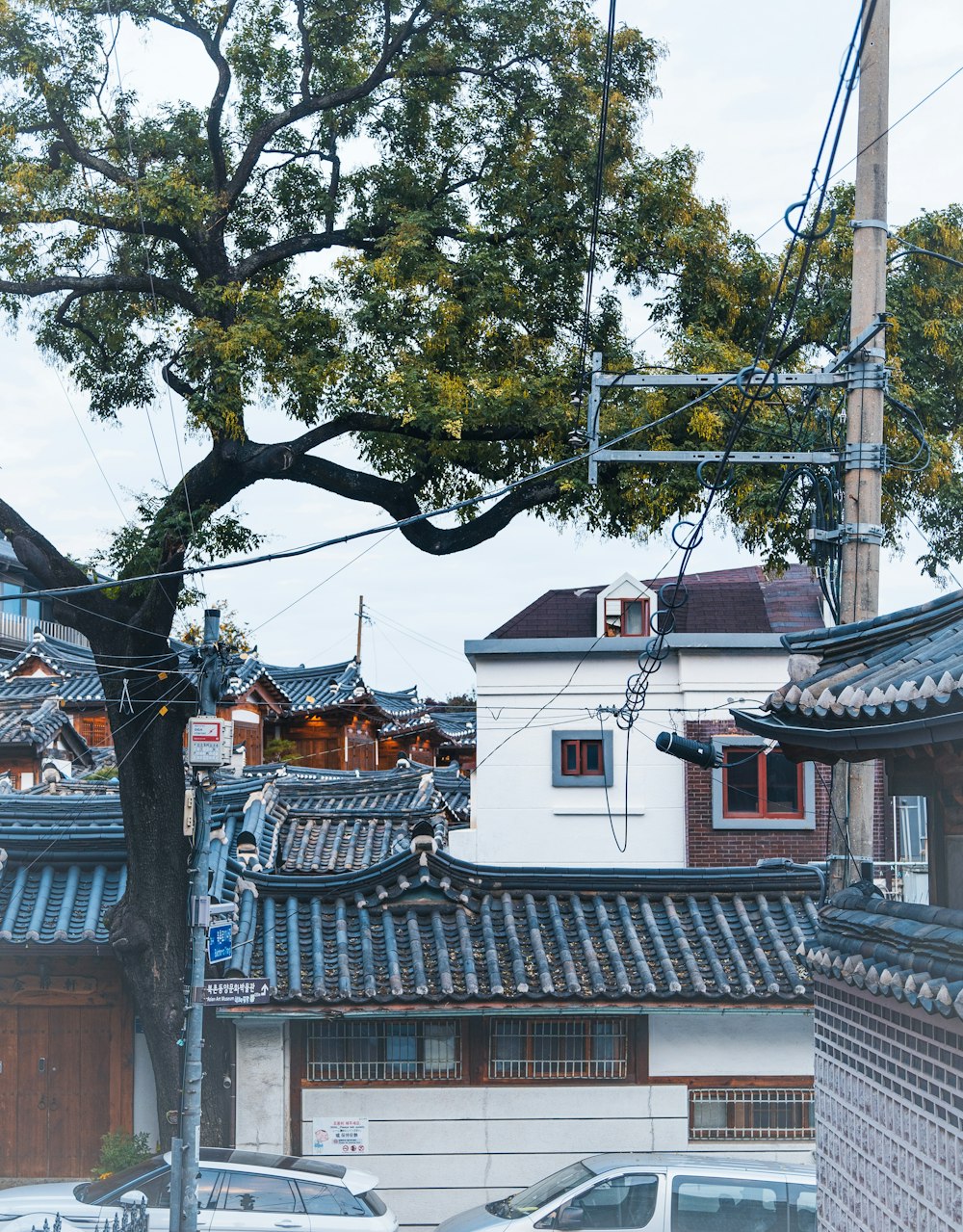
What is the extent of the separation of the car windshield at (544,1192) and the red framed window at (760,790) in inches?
408

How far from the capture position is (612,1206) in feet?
40.6

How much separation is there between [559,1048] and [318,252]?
32.0ft

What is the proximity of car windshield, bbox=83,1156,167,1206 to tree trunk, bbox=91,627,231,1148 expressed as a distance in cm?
50

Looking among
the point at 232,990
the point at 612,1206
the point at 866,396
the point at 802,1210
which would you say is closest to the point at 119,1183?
the point at 232,990

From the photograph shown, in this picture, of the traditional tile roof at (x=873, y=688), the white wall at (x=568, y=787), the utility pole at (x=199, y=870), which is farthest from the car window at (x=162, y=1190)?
the white wall at (x=568, y=787)

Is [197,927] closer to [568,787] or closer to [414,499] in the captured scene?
[414,499]

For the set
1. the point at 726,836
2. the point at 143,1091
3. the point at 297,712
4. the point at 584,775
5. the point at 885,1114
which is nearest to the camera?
the point at 885,1114

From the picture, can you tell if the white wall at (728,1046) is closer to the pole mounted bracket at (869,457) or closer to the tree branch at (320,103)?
the pole mounted bracket at (869,457)

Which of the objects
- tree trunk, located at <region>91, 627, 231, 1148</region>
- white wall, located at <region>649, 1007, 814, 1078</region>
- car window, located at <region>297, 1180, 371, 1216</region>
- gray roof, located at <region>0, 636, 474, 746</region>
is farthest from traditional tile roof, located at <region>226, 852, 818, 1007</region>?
gray roof, located at <region>0, 636, 474, 746</region>

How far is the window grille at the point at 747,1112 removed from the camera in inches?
583

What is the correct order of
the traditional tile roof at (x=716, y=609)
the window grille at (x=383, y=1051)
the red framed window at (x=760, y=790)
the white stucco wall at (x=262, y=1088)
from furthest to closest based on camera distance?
the traditional tile roof at (x=716, y=609), the red framed window at (x=760, y=790), the window grille at (x=383, y=1051), the white stucco wall at (x=262, y=1088)

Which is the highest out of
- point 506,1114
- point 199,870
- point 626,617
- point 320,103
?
point 320,103

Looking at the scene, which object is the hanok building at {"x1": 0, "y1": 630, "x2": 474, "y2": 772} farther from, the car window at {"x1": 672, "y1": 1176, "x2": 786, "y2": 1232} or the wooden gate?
the car window at {"x1": 672, "y1": 1176, "x2": 786, "y2": 1232}

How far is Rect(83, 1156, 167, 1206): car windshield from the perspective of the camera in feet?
41.9
